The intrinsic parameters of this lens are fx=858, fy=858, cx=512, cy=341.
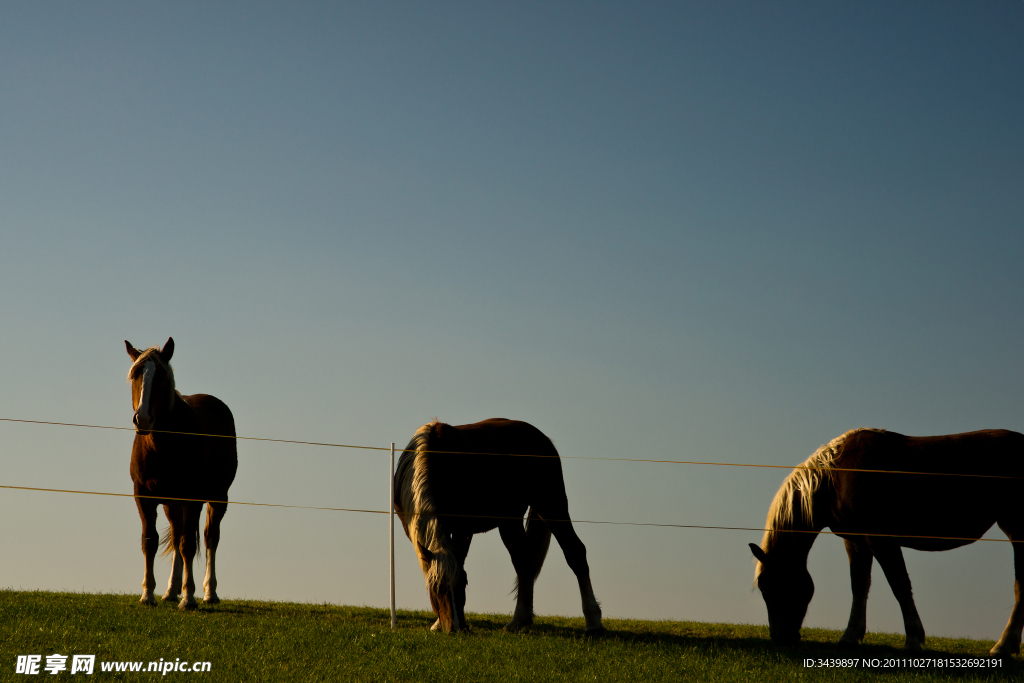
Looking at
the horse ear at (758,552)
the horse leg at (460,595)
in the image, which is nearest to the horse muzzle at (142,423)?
the horse leg at (460,595)

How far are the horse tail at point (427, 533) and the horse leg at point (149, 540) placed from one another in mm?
3253

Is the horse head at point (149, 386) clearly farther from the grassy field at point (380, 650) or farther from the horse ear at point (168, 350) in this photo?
the grassy field at point (380, 650)

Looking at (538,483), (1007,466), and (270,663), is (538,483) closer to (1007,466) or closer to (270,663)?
(270,663)

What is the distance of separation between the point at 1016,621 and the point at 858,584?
1.66m

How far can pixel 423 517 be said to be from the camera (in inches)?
346

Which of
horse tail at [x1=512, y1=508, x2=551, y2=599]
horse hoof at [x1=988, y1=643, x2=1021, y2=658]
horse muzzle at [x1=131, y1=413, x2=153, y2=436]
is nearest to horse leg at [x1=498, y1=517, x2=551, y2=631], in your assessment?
horse tail at [x1=512, y1=508, x2=551, y2=599]

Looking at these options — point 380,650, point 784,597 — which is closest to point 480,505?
point 380,650

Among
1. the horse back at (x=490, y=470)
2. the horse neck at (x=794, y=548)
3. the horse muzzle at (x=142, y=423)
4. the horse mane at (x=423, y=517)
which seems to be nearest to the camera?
the horse mane at (x=423, y=517)

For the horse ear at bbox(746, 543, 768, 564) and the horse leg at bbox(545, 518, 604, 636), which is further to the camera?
the horse leg at bbox(545, 518, 604, 636)

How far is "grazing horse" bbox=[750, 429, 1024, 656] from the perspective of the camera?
955 centimetres

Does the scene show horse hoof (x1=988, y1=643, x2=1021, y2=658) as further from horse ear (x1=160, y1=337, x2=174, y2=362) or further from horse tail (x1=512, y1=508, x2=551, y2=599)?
horse ear (x1=160, y1=337, x2=174, y2=362)

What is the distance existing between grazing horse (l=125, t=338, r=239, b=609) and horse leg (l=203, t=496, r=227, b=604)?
5.5 inches

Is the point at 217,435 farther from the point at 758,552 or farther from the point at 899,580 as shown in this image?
the point at 899,580

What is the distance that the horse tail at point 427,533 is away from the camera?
852 cm
